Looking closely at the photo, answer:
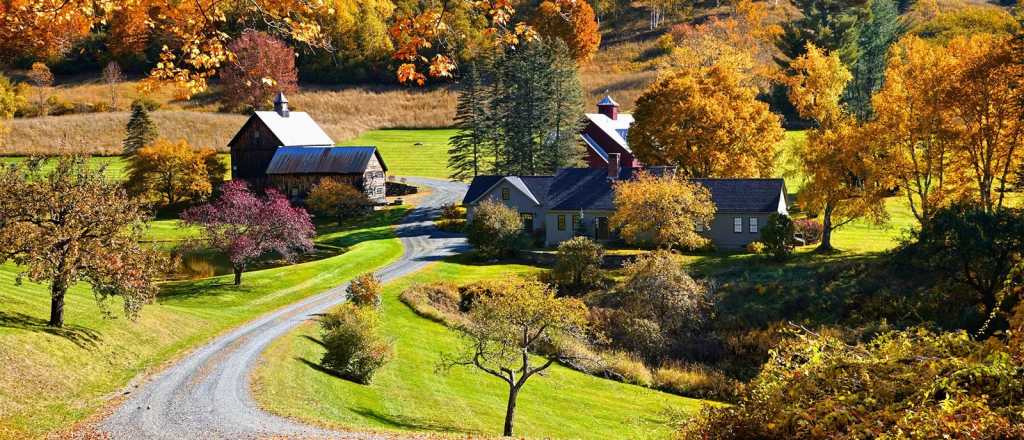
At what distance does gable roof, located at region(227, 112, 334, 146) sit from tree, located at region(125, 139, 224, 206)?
20.0 feet

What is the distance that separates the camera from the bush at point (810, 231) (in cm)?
5981

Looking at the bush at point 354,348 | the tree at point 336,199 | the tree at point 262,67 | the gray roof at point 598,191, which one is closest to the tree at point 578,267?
the gray roof at point 598,191

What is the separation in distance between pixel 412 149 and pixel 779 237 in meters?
64.4

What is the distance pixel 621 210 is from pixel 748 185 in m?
11.8

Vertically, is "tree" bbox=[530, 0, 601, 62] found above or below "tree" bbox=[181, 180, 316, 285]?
above

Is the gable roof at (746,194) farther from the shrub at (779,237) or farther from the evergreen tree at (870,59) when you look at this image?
the evergreen tree at (870,59)

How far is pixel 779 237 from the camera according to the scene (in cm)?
5294

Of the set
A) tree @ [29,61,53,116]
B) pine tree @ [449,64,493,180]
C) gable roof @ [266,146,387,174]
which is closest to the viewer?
gable roof @ [266,146,387,174]

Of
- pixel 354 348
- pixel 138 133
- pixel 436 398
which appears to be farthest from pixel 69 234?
pixel 138 133

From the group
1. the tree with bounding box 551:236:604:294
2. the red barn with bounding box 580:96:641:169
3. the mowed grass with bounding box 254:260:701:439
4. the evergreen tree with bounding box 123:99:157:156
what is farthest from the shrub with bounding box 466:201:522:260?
the evergreen tree with bounding box 123:99:157:156

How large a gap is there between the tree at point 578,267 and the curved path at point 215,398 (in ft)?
47.1

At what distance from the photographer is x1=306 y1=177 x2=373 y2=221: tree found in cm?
7644

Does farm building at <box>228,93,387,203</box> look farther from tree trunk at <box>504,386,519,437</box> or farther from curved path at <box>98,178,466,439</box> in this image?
tree trunk at <box>504,386,519,437</box>

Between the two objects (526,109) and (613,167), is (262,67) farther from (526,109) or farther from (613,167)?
(613,167)
